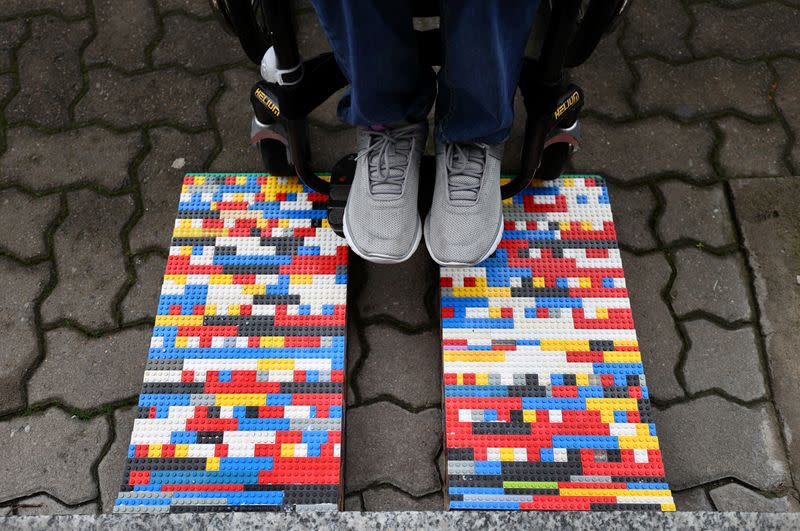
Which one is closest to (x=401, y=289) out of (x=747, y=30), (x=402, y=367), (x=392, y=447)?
(x=402, y=367)

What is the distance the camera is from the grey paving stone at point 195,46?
2.39 metres

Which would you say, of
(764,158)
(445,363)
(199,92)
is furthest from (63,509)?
(764,158)

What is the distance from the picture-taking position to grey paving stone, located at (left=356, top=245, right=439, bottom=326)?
1.98m

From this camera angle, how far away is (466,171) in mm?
1736

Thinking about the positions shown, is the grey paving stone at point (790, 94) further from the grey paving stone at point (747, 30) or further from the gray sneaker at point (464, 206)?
the gray sneaker at point (464, 206)

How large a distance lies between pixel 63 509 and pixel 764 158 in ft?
8.08

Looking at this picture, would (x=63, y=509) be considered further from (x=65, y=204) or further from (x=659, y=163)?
(x=659, y=163)

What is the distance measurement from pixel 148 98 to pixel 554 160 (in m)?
1.46

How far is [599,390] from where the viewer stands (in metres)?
1.75

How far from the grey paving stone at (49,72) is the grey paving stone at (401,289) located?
4.20 feet

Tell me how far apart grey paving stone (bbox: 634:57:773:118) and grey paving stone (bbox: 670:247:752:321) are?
0.56 m

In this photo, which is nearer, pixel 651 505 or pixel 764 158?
pixel 651 505

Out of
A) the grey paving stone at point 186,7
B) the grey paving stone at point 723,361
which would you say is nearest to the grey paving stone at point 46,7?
the grey paving stone at point 186,7

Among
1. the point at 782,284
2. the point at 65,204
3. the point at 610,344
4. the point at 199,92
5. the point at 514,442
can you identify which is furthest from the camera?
the point at 199,92
